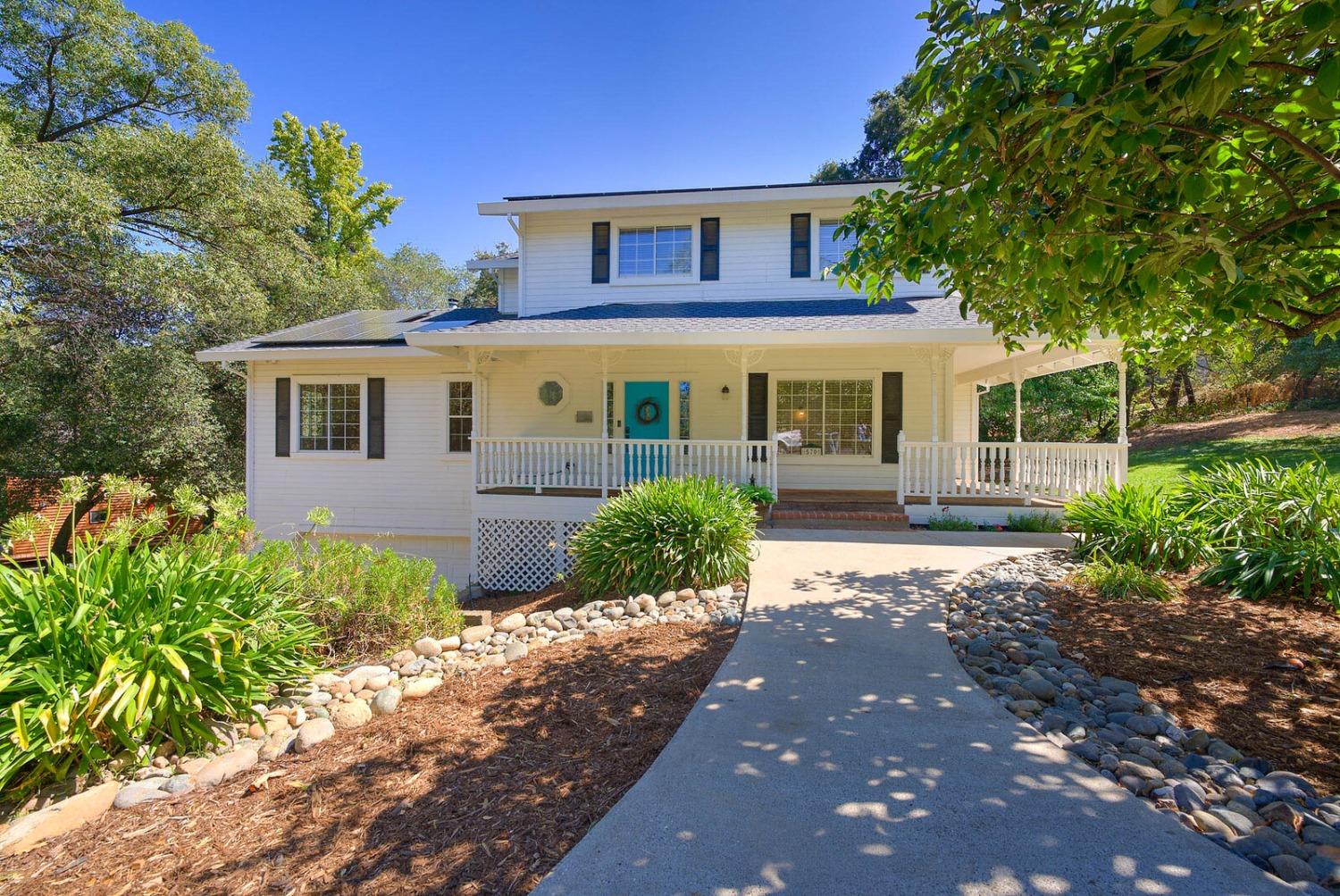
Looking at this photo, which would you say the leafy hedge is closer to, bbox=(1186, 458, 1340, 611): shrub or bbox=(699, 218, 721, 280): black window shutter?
bbox=(1186, 458, 1340, 611): shrub

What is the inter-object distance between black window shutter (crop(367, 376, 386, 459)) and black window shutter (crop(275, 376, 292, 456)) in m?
1.61

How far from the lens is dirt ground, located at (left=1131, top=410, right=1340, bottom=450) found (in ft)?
57.5

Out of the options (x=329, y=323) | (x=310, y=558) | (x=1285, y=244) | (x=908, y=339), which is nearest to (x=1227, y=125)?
(x=1285, y=244)

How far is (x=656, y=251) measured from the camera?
1199cm

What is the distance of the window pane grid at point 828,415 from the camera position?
1103 centimetres

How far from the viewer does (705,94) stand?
12.1 meters

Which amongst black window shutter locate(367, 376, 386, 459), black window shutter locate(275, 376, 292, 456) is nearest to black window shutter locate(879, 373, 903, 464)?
black window shutter locate(367, 376, 386, 459)

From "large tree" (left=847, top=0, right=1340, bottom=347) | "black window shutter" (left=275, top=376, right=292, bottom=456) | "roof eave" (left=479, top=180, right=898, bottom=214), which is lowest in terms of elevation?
"black window shutter" (left=275, top=376, right=292, bottom=456)

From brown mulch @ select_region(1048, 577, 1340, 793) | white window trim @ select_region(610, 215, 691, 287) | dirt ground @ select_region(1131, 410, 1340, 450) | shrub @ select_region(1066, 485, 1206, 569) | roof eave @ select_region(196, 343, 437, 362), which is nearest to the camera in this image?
brown mulch @ select_region(1048, 577, 1340, 793)

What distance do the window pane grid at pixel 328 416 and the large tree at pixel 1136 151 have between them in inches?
418

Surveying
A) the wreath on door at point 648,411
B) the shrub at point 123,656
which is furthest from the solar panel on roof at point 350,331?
the shrub at point 123,656

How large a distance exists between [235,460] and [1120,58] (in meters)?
17.4

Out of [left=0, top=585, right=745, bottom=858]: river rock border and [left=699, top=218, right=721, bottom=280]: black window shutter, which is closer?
[left=0, top=585, right=745, bottom=858]: river rock border

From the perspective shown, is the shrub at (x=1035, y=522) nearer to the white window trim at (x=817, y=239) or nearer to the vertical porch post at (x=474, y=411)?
the white window trim at (x=817, y=239)
